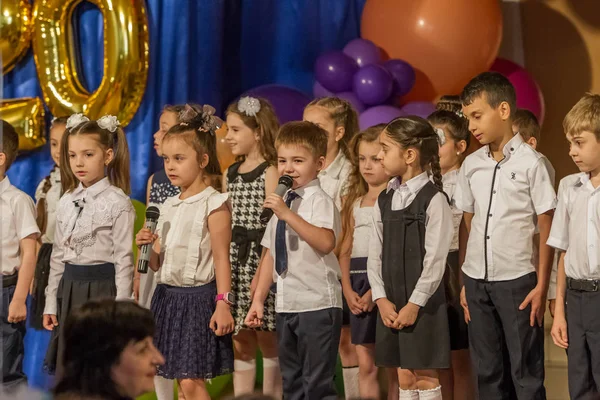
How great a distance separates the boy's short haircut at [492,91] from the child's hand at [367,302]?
2.83 ft

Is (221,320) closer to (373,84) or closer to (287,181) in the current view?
(287,181)

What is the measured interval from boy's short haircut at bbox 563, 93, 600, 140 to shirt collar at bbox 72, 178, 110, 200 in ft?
5.85

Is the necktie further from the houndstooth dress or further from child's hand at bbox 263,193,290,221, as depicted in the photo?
the houndstooth dress

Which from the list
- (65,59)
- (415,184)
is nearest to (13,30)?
(65,59)

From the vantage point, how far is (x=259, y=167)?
4195 millimetres

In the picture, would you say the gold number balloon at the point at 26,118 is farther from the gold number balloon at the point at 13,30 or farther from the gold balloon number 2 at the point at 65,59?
the gold number balloon at the point at 13,30

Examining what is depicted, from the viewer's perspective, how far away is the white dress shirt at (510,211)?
347cm

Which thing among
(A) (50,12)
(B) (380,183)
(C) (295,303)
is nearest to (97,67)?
(A) (50,12)

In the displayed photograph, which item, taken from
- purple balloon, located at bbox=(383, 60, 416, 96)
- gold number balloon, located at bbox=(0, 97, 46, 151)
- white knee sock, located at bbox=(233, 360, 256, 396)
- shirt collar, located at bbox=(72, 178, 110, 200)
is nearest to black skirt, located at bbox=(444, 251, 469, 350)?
white knee sock, located at bbox=(233, 360, 256, 396)

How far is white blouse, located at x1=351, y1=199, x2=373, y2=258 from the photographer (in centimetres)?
404

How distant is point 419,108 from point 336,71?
1.66 ft

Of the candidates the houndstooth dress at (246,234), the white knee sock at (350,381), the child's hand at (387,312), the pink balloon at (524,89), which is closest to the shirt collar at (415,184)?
the child's hand at (387,312)

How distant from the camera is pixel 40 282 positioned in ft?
15.0

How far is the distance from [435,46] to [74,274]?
102 inches
